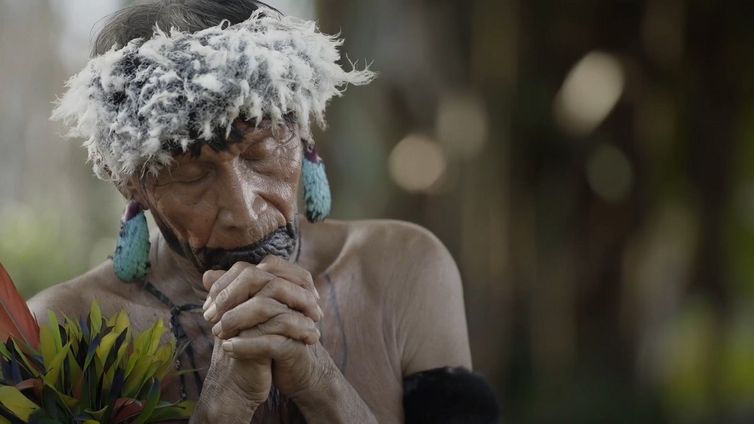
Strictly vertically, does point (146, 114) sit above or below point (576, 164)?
above

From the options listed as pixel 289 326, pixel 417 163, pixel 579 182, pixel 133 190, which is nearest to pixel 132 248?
pixel 133 190

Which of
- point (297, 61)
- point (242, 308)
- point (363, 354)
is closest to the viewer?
point (242, 308)

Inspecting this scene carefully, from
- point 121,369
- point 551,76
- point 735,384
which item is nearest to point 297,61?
point 121,369

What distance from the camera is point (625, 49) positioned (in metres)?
4.84

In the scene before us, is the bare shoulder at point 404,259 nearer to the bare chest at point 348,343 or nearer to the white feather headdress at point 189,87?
the bare chest at point 348,343

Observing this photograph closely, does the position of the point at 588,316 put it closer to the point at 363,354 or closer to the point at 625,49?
the point at 625,49

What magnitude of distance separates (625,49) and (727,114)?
53 cm

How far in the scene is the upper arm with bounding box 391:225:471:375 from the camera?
240cm

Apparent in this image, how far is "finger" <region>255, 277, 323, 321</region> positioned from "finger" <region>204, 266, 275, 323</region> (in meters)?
0.01

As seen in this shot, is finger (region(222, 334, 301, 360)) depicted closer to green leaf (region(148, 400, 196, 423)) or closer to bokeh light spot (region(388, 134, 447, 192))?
green leaf (region(148, 400, 196, 423))

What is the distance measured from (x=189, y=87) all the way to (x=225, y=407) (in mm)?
591

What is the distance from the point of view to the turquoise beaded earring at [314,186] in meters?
2.33

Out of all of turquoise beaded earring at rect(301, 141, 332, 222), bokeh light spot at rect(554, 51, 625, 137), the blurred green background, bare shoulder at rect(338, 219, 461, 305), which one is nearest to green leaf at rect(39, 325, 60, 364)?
turquoise beaded earring at rect(301, 141, 332, 222)

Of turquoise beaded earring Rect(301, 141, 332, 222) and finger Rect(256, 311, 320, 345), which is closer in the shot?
finger Rect(256, 311, 320, 345)
